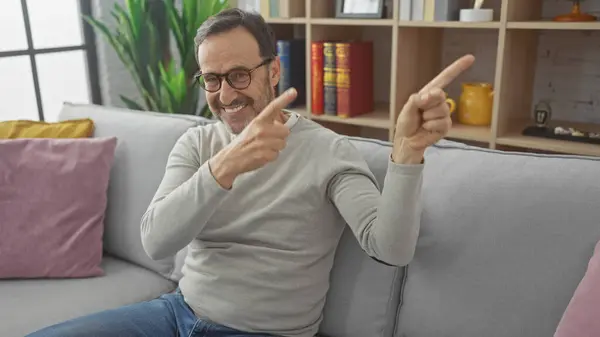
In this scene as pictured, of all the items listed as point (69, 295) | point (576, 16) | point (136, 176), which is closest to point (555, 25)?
point (576, 16)

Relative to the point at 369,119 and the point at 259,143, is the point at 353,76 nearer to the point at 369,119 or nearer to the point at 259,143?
the point at 369,119

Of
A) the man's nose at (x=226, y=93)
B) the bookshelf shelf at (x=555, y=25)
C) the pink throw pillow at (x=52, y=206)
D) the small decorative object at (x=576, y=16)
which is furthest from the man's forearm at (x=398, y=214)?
the small decorative object at (x=576, y=16)

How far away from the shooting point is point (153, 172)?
1746 mm

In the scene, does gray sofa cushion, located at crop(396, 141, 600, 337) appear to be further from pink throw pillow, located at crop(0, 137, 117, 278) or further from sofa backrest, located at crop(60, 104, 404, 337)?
pink throw pillow, located at crop(0, 137, 117, 278)

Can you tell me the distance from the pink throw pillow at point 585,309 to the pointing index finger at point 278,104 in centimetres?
61

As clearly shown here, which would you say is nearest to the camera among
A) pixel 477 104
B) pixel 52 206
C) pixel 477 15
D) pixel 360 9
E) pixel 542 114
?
pixel 52 206

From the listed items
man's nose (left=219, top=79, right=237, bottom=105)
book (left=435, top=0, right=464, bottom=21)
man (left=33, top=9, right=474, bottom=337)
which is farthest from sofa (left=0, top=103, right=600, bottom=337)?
book (left=435, top=0, right=464, bottom=21)

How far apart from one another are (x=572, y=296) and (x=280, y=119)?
0.72 metres

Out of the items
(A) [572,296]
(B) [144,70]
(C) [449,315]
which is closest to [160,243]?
(C) [449,315]

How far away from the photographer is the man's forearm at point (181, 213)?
116 cm

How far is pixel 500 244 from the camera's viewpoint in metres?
1.19

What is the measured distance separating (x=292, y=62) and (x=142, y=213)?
1.32m

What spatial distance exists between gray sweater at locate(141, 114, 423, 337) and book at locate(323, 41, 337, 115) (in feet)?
4.29

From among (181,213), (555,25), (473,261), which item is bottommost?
(473,261)
